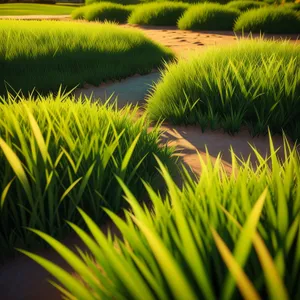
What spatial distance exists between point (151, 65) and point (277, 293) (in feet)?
12.8

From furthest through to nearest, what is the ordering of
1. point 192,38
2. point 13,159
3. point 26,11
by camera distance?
1. point 26,11
2. point 192,38
3. point 13,159

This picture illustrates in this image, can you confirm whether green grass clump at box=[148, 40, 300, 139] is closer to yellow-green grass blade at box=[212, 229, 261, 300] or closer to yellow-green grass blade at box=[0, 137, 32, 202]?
yellow-green grass blade at box=[0, 137, 32, 202]

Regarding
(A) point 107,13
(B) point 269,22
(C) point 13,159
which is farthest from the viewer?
(A) point 107,13

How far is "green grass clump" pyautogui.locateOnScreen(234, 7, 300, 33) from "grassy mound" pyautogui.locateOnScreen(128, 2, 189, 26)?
1.63m

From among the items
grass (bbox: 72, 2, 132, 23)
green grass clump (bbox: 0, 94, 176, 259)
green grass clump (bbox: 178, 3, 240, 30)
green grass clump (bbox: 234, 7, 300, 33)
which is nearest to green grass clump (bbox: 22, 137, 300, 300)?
green grass clump (bbox: 0, 94, 176, 259)

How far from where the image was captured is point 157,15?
26.5 ft

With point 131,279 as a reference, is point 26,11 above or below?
above

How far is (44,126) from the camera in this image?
4.97 feet

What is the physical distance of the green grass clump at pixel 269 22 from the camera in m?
6.86

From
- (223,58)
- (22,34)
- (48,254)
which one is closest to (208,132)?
(223,58)

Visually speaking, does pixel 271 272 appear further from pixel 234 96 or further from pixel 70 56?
pixel 70 56

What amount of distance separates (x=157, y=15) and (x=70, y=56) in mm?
4841

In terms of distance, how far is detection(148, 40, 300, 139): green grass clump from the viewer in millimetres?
2275

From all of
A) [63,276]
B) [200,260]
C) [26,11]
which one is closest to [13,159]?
[63,276]
